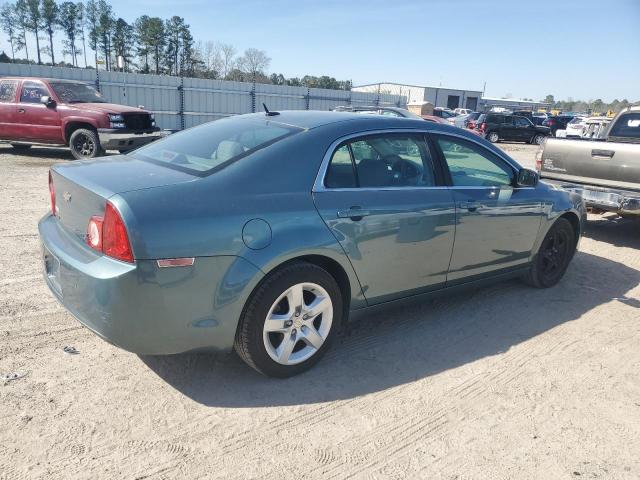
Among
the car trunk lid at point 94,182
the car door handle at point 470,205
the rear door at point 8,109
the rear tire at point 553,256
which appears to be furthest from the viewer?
the rear door at point 8,109

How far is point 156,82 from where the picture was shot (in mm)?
20219

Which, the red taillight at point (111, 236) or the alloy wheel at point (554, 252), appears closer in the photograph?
the red taillight at point (111, 236)

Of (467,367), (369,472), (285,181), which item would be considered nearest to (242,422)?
(369,472)

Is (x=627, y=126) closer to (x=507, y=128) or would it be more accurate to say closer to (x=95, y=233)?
(x=95, y=233)

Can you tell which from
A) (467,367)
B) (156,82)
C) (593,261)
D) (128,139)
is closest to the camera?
(467,367)

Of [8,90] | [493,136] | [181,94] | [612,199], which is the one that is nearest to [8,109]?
[8,90]

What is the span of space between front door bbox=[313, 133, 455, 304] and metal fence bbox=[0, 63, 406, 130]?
16.8 m

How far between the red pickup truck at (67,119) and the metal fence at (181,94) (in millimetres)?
5570

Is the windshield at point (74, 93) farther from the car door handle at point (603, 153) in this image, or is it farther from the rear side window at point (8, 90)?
the car door handle at point (603, 153)

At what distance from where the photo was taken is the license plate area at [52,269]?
9.78ft

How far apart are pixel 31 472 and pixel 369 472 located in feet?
5.11

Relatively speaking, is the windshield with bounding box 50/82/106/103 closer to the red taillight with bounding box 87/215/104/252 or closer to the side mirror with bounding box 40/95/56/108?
the side mirror with bounding box 40/95/56/108

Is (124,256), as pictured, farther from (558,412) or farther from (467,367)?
(558,412)

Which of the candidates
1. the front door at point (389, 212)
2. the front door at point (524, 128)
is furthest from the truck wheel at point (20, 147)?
the front door at point (524, 128)
